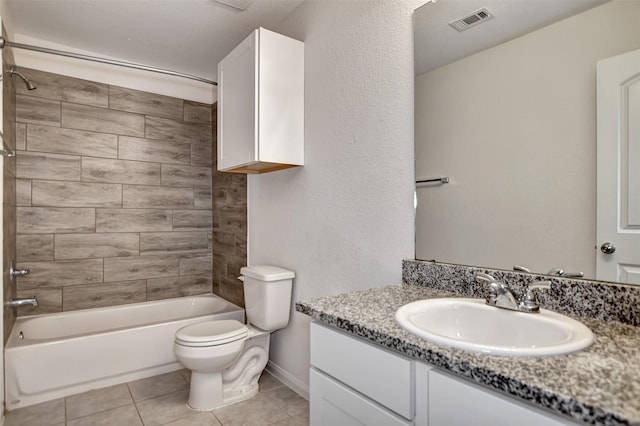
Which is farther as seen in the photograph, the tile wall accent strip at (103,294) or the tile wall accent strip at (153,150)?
the tile wall accent strip at (153,150)

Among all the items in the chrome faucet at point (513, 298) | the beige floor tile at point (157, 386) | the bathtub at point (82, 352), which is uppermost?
the chrome faucet at point (513, 298)

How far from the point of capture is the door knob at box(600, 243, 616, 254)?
3.51 feet

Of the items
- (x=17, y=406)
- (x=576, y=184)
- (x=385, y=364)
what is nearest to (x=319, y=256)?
(x=385, y=364)

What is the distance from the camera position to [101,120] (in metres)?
3.00

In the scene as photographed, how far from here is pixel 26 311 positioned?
8.89 ft

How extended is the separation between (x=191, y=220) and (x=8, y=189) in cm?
141

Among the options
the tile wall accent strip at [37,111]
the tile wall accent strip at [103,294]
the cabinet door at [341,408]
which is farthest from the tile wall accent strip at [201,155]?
the cabinet door at [341,408]

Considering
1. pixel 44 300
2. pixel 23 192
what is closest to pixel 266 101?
pixel 23 192

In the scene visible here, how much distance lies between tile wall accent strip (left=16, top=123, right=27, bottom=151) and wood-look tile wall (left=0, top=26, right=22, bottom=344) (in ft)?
0.26

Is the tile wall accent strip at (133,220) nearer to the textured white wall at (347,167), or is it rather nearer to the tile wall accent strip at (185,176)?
the tile wall accent strip at (185,176)

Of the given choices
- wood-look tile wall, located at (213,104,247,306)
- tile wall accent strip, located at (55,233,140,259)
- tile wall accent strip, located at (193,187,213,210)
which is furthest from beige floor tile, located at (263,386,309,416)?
tile wall accent strip, located at (193,187,213,210)

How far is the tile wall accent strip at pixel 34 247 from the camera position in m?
2.70

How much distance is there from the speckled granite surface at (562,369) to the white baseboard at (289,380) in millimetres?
1428

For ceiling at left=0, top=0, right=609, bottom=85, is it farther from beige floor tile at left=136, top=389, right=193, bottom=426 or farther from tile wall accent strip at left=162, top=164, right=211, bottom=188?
beige floor tile at left=136, top=389, right=193, bottom=426
